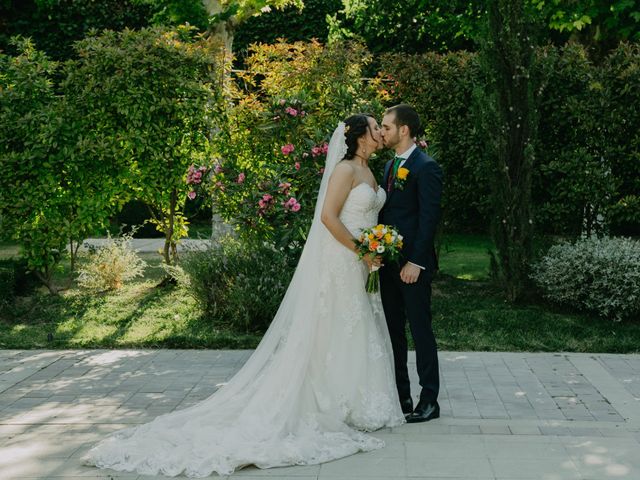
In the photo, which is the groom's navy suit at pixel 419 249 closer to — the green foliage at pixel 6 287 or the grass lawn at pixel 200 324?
the grass lawn at pixel 200 324

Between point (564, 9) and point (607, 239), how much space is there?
20.5ft

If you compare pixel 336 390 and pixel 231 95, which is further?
pixel 231 95

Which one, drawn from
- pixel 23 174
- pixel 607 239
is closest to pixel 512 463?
pixel 607 239

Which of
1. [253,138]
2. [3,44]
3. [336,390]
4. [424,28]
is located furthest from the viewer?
[3,44]

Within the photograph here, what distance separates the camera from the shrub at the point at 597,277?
29.7 ft

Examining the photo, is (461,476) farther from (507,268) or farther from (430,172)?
(507,268)

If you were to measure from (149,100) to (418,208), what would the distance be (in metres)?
5.52

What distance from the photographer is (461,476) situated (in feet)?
15.6

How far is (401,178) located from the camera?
5.75 metres

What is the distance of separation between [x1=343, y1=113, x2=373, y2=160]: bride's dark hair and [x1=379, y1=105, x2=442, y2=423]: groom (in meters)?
0.16

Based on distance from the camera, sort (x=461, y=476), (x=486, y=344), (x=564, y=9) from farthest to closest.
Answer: (x=564, y=9), (x=486, y=344), (x=461, y=476)

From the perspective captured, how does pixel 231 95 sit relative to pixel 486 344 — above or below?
above

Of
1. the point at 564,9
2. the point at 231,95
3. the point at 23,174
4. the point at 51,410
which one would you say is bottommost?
the point at 51,410

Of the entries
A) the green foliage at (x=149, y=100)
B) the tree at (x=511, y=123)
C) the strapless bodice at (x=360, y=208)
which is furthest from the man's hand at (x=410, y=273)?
the green foliage at (x=149, y=100)
